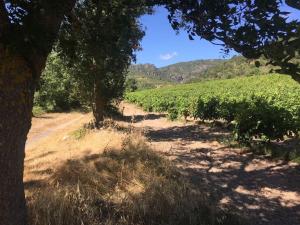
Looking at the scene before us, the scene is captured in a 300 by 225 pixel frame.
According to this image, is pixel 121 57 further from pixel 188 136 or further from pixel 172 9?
pixel 172 9

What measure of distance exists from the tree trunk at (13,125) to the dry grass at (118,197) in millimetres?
851

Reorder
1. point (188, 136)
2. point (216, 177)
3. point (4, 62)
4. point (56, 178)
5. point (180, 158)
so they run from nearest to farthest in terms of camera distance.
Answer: point (4, 62), point (56, 178), point (216, 177), point (180, 158), point (188, 136)

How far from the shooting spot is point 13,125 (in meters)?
4.36

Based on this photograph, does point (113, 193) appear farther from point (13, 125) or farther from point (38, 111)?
point (38, 111)

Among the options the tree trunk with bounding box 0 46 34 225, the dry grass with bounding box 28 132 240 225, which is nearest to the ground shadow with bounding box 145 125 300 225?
the dry grass with bounding box 28 132 240 225

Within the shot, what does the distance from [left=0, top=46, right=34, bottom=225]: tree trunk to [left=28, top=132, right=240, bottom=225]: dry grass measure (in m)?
0.85

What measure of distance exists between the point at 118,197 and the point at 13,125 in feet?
8.66

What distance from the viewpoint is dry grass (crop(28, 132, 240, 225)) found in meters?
5.60

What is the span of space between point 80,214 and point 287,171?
593cm

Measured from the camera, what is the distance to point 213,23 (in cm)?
485

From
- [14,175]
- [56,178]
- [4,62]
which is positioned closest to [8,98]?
[4,62]

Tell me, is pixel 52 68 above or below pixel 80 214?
above

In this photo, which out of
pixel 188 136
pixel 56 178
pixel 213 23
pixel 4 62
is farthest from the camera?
pixel 188 136

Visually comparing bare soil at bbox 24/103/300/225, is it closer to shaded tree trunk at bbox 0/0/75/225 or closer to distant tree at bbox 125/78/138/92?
shaded tree trunk at bbox 0/0/75/225
